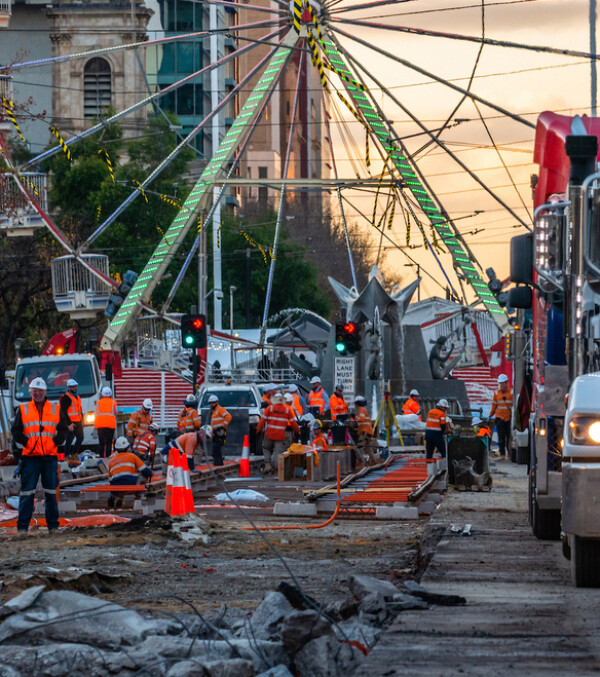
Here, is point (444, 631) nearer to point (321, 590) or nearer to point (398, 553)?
point (321, 590)

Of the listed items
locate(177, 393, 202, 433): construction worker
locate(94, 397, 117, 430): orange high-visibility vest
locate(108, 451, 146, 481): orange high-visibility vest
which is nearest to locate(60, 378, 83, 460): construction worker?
locate(94, 397, 117, 430): orange high-visibility vest

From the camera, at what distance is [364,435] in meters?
32.1

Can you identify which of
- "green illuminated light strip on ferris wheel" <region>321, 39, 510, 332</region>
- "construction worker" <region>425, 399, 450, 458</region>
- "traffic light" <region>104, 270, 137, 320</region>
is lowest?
"construction worker" <region>425, 399, 450, 458</region>

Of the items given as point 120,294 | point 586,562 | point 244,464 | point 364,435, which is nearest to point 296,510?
point 244,464

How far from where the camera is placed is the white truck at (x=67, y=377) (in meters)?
35.8

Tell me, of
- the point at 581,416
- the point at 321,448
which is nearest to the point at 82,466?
the point at 321,448

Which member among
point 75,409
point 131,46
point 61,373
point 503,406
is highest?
point 131,46

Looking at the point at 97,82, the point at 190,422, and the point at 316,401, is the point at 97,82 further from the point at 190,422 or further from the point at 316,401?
the point at 190,422

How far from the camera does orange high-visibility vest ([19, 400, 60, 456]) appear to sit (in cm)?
1747

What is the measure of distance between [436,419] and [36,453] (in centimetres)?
1352

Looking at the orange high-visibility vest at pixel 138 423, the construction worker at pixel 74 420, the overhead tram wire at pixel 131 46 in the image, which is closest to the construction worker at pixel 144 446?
the orange high-visibility vest at pixel 138 423

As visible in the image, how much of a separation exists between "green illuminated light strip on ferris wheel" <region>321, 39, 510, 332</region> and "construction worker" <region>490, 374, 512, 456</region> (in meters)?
7.18

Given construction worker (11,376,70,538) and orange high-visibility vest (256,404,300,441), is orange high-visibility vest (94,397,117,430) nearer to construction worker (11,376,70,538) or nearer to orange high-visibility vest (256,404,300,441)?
orange high-visibility vest (256,404,300,441)

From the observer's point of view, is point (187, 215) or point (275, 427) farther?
point (187, 215)
